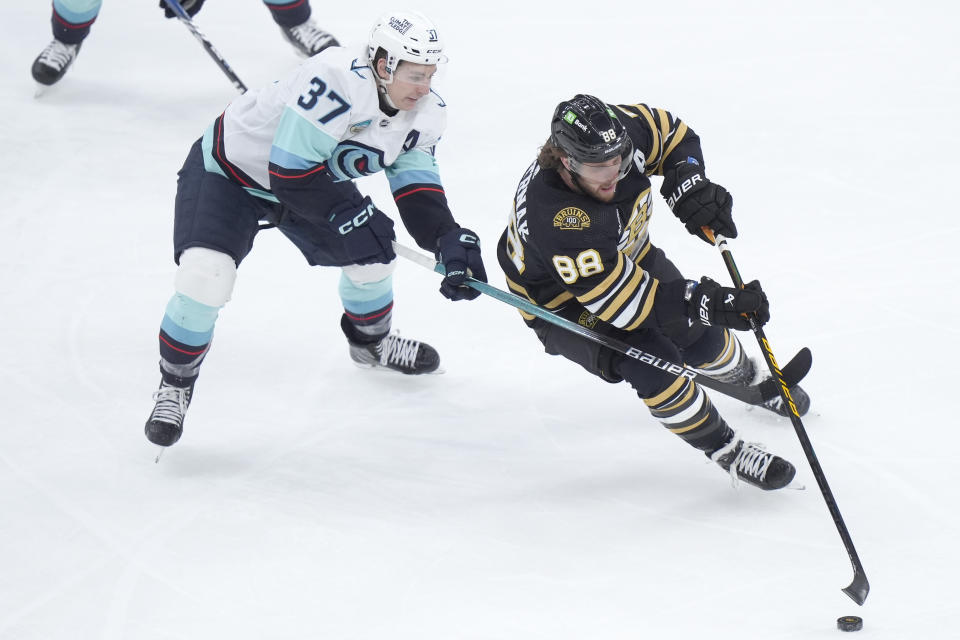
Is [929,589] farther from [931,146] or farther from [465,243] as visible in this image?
[931,146]

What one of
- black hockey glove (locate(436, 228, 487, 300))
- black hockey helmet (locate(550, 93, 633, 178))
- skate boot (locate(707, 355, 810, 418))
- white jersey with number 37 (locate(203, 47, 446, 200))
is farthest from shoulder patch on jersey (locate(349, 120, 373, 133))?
skate boot (locate(707, 355, 810, 418))

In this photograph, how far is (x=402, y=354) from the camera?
11.9ft

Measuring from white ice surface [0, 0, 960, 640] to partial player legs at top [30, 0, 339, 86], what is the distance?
177 millimetres

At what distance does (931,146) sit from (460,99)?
7.41 feet

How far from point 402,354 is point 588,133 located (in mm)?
1384

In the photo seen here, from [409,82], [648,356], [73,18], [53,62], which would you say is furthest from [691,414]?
[53,62]

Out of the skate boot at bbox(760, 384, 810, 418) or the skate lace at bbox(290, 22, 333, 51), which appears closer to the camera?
the skate boot at bbox(760, 384, 810, 418)

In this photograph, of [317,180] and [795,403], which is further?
[795,403]

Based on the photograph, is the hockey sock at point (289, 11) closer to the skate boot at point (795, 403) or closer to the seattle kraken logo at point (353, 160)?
the seattle kraken logo at point (353, 160)

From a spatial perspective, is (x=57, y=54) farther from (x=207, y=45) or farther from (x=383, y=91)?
(x=383, y=91)

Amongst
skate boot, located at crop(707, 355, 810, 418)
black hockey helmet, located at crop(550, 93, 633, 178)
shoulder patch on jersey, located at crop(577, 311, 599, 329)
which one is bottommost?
skate boot, located at crop(707, 355, 810, 418)

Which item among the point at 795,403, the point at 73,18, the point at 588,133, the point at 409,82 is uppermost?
the point at 588,133

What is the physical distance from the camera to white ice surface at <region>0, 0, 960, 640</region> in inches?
99.0

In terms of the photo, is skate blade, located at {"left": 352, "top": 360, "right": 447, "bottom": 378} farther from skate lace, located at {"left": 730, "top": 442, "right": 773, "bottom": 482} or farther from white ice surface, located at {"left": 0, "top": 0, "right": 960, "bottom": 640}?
skate lace, located at {"left": 730, "top": 442, "right": 773, "bottom": 482}
